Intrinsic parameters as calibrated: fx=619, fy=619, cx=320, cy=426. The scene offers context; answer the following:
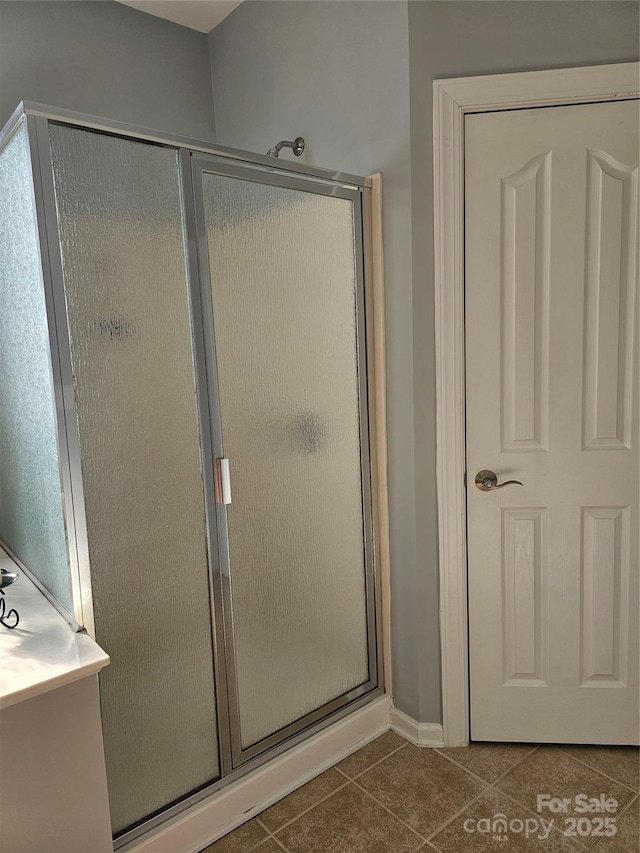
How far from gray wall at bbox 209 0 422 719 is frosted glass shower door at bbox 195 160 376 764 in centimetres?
12

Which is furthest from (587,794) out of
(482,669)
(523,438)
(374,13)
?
(374,13)

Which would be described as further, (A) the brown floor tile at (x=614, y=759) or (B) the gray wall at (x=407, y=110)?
(A) the brown floor tile at (x=614, y=759)

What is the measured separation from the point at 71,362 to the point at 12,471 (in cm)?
64

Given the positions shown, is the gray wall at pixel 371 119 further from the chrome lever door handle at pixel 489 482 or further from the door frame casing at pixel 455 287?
the chrome lever door handle at pixel 489 482

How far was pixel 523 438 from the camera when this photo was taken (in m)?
1.96

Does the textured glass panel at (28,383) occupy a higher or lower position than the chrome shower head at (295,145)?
lower

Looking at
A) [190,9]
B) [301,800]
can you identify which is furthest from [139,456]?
[190,9]

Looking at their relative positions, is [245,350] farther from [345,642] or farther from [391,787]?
[391,787]

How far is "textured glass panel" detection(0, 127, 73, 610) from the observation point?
1437 millimetres

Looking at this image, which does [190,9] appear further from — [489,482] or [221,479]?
[489,482]

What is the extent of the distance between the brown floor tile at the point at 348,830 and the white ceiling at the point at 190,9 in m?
2.87

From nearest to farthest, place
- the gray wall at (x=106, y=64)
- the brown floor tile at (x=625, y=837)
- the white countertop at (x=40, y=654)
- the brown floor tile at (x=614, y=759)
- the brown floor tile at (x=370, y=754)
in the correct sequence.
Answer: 1. the white countertop at (x=40, y=654)
2. the brown floor tile at (x=625, y=837)
3. the brown floor tile at (x=614, y=759)
4. the brown floor tile at (x=370, y=754)
5. the gray wall at (x=106, y=64)

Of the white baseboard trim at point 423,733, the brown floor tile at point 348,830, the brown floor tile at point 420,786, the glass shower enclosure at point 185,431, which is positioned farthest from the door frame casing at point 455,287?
the brown floor tile at point 348,830

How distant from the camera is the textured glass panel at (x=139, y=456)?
146cm
